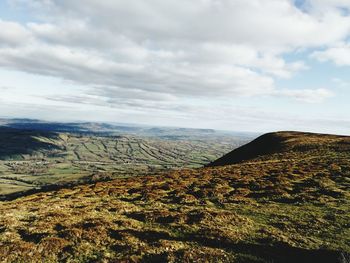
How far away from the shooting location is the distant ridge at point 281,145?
104m

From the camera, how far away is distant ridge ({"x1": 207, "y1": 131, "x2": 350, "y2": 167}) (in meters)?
104

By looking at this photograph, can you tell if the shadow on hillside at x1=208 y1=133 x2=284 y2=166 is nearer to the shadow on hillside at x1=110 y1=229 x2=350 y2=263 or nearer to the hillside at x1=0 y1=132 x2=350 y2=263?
the hillside at x1=0 y1=132 x2=350 y2=263

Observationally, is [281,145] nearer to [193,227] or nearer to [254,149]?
[254,149]

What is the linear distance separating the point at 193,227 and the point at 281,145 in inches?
3919

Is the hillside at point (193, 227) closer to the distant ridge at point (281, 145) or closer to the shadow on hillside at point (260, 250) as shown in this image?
the shadow on hillside at point (260, 250)

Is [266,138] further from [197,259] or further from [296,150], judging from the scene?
[197,259]

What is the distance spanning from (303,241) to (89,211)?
76.9 feet

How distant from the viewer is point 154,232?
1103 inches

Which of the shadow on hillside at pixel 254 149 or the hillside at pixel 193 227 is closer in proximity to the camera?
the hillside at pixel 193 227

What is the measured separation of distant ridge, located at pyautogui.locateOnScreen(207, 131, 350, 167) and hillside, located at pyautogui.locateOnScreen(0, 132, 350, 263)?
57749 millimetres

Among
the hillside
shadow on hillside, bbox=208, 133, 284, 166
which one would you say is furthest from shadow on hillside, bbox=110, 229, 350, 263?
shadow on hillside, bbox=208, 133, 284, 166

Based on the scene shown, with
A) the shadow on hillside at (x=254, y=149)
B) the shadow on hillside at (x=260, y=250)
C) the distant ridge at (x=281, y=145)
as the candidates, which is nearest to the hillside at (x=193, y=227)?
the shadow on hillside at (x=260, y=250)

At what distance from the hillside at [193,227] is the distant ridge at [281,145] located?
57.7 meters

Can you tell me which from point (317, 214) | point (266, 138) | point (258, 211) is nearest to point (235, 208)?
point (258, 211)
